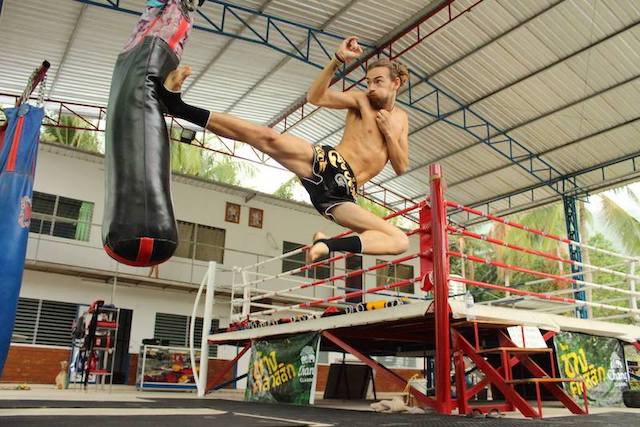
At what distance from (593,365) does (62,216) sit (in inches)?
481

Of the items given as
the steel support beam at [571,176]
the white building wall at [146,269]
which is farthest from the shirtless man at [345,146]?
the steel support beam at [571,176]

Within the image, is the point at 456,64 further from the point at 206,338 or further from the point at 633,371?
the point at 206,338

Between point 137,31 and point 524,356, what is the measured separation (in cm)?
343

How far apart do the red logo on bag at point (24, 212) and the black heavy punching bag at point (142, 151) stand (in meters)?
2.35

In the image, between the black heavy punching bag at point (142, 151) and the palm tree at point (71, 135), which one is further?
the palm tree at point (71, 135)

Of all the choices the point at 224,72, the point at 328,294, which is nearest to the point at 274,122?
the point at 224,72

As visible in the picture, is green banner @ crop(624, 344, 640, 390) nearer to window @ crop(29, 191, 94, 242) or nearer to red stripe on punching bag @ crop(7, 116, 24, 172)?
red stripe on punching bag @ crop(7, 116, 24, 172)

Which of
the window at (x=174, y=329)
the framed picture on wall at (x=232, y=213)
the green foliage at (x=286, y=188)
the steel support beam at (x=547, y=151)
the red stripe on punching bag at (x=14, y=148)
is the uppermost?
the green foliage at (x=286, y=188)

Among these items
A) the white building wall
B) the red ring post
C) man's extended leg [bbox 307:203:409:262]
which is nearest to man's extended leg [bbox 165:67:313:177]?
man's extended leg [bbox 307:203:409:262]

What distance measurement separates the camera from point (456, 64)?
11711mm

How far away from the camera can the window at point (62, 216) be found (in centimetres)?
1262

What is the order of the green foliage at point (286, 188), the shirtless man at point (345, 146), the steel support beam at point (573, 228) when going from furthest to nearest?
the green foliage at point (286, 188) < the steel support beam at point (573, 228) < the shirtless man at point (345, 146)

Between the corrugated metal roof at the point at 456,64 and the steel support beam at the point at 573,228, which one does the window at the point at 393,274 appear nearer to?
the corrugated metal roof at the point at 456,64

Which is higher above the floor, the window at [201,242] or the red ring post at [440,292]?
the window at [201,242]
